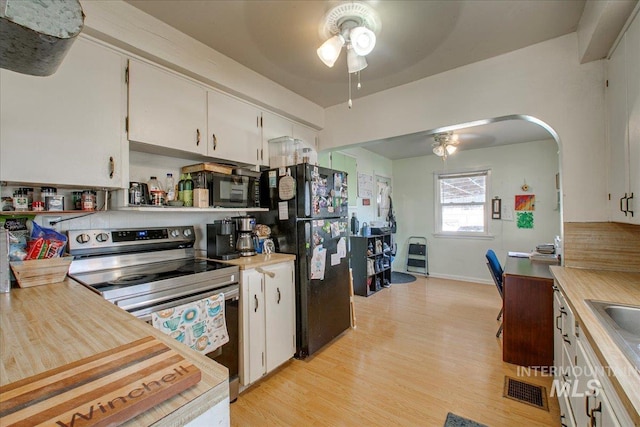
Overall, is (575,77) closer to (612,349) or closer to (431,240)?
(612,349)

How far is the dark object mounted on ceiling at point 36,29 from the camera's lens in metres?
0.42

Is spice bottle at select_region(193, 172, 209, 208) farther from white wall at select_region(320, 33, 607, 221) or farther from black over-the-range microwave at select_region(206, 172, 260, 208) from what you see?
white wall at select_region(320, 33, 607, 221)

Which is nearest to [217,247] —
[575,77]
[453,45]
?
[453,45]

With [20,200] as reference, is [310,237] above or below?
below

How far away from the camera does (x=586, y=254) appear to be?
1.86m

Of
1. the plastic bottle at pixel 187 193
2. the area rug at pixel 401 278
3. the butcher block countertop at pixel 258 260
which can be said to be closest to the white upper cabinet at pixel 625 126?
the butcher block countertop at pixel 258 260

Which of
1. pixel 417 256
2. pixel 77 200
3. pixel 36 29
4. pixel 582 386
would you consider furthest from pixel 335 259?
pixel 417 256

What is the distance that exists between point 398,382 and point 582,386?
3.89ft

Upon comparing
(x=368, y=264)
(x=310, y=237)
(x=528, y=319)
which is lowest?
(x=528, y=319)

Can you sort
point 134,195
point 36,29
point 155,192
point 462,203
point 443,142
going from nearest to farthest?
point 36,29, point 134,195, point 155,192, point 443,142, point 462,203

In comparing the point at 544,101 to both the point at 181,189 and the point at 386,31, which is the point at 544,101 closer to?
the point at 386,31

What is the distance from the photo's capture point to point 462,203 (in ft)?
16.9

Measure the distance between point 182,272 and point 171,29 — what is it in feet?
5.15

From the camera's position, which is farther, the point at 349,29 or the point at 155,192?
the point at 155,192
